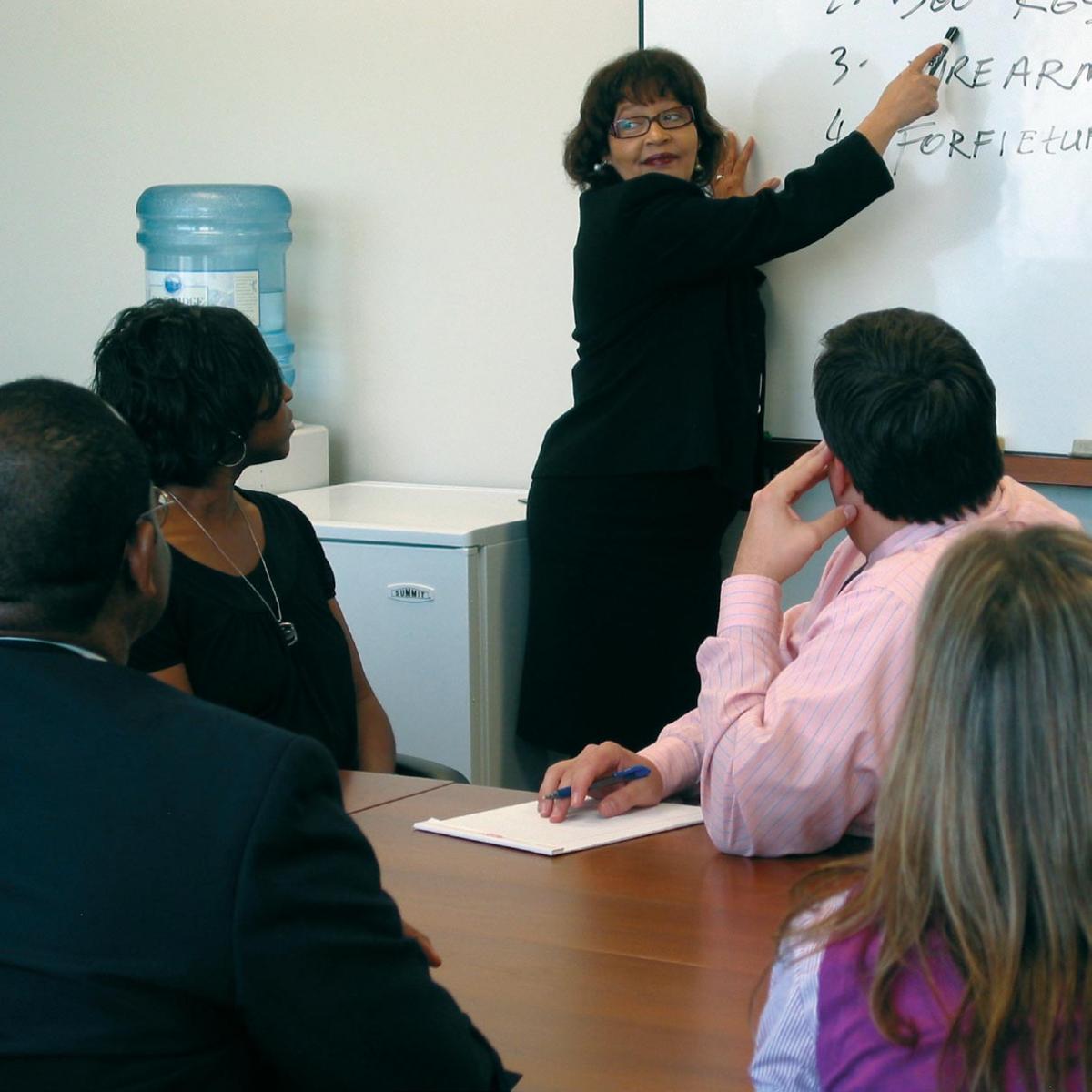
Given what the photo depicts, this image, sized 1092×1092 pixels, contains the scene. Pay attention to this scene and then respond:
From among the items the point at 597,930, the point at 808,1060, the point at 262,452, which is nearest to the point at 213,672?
the point at 262,452

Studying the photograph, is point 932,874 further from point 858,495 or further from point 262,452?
point 262,452

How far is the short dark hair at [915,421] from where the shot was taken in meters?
1.53

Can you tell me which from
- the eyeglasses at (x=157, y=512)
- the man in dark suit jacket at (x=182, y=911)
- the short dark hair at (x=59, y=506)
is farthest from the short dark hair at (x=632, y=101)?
the man in dark suit jacket at (x=182, y=911)

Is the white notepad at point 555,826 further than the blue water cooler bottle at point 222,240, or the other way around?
the blue water cooler bottle at point 222,240

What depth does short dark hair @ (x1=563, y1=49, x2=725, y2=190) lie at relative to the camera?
2.70 meters

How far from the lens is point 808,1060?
88 centimetres

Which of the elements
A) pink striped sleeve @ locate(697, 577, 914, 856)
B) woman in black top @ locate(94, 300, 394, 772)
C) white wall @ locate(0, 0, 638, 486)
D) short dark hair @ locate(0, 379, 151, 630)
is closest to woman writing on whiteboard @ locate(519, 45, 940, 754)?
white wall @ locate(0, 0, 638, 486)

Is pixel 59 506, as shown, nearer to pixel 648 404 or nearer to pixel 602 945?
pixel 602 945

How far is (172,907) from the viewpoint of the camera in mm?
893

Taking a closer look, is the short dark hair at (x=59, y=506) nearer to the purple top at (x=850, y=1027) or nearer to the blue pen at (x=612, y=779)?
the purple top at (x=850, y=1027)

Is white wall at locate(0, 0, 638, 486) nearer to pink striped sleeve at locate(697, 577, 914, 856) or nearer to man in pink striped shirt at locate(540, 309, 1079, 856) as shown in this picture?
man in pink striped shirt at locate(540, 309, 1079, 856)

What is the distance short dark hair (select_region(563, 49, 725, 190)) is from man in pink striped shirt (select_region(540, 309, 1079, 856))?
4.04ft

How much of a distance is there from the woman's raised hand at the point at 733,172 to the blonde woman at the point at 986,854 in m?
2.10

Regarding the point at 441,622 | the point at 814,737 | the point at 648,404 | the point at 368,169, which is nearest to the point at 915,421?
the point at 814,737
